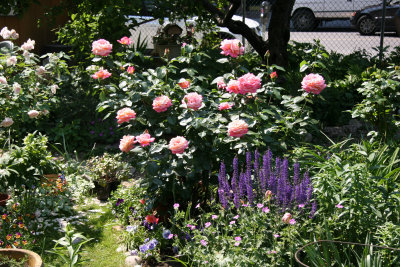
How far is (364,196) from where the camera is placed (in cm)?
326

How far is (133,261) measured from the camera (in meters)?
3.90

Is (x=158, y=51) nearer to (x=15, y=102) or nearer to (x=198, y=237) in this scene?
(x=15, y=102)

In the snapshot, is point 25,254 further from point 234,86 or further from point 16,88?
point 16,88

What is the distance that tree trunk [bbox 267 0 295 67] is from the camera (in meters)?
7.43

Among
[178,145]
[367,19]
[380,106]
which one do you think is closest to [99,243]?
[178,145]

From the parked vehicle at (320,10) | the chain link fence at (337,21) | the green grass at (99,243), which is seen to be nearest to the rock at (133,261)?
the green grass at (99,243)

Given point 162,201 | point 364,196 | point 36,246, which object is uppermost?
point 364,196

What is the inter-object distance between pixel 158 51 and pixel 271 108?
15.3ft

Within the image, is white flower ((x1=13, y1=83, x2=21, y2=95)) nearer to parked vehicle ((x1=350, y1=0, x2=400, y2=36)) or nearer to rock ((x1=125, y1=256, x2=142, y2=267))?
rock ((x1=125, y1=256, x2=142, y2=267))

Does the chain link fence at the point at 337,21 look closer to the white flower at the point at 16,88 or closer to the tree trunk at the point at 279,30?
the tree trunk at the point at 279,30

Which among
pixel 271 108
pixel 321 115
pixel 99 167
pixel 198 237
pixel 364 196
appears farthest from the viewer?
pixel 321 115

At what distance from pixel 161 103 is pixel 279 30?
4.09 meters

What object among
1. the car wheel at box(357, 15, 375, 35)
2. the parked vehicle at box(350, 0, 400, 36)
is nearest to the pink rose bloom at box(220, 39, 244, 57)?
the parked vehicle at box(350, 0, 400, 36)

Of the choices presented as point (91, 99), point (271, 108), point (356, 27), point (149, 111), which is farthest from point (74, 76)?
point (356, 27)
